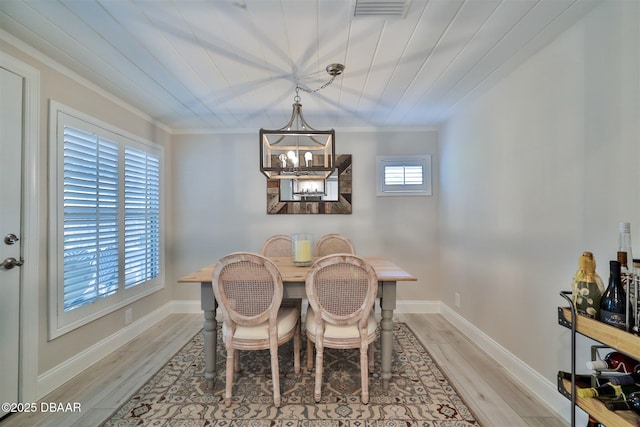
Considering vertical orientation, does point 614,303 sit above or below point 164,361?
above

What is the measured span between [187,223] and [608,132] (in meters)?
3.95

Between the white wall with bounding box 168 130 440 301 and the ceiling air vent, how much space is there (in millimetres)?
2092

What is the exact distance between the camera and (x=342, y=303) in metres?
1.83

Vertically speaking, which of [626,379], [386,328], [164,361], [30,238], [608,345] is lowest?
[164,361]

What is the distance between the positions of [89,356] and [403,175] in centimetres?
369

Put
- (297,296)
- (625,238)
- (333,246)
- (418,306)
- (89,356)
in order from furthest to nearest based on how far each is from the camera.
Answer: (418,306), (333,246), (89,356), (297,296), (625,238)

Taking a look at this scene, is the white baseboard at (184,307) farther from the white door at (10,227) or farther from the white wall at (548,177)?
the white wall at (548,177)

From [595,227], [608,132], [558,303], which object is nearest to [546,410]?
[558,303]

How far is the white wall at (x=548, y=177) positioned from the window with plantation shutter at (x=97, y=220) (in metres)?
3.45

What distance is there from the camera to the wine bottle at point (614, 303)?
1.11 meters

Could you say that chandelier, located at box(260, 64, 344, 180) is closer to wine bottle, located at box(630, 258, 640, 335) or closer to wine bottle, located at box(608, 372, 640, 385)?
wine bottle, located at box(630, 258, 640, 335)

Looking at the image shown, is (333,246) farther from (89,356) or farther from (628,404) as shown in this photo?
(89,356)

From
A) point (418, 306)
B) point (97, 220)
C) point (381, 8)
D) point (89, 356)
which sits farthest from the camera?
point (418, 306)

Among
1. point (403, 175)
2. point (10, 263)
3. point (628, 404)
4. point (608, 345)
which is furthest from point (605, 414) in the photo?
point (10, 263)
